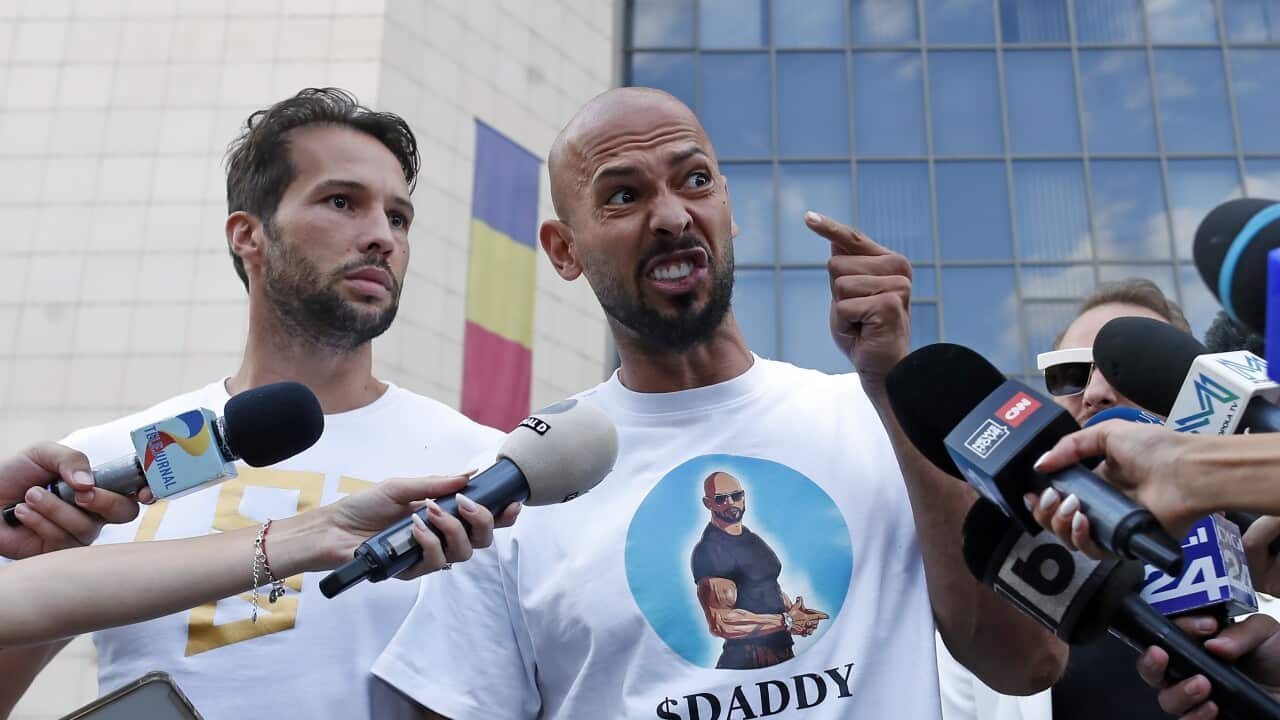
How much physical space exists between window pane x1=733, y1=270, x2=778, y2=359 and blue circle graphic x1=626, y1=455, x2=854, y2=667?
1218 centimetres

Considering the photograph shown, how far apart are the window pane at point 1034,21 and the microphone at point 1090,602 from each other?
1521 cm

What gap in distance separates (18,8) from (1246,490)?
47.8 ft

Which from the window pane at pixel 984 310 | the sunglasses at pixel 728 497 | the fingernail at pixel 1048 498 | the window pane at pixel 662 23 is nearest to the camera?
the fingernail at pixel 1048 498

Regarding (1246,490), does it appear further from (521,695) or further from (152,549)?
(152,549)

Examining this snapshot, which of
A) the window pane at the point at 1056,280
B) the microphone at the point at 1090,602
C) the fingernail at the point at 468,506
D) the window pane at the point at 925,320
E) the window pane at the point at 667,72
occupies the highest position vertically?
the window pane at the point at 667,72

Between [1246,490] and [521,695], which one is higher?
[1246,490]

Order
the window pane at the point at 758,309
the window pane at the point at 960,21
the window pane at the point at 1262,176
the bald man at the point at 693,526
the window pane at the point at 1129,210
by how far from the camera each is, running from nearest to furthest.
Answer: the bald man at the point at 693,526 < the window pane at the point at 758,309 < the window pane at the point at 1129,210 < the window pane at the point at 1262,176 < the window pane at the point at 960,21

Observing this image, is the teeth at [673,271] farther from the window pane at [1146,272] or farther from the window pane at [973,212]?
the window pane at [1146,272]

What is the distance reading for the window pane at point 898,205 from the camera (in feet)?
49.8

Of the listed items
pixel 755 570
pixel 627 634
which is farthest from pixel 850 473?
pixel 627 634

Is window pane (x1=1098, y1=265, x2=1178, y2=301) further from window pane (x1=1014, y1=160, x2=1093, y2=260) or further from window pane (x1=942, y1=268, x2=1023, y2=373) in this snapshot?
window pane (x1=942, y1=268, x2=1023, y2=373)

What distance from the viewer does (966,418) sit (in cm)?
182

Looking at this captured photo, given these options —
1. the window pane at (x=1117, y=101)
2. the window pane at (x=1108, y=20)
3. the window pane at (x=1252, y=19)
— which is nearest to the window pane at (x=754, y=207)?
the window pane at (x=1117, y=101)

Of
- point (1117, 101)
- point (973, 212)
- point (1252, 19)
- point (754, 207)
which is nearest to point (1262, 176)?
point (1117, 101)
